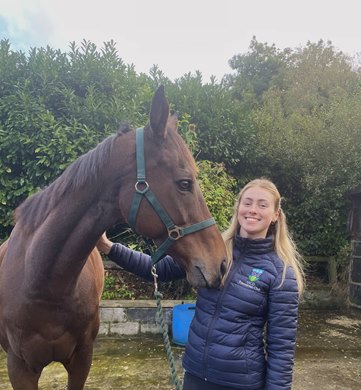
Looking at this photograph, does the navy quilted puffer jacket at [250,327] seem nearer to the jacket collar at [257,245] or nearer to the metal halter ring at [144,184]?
the jacket collar at [257,245]

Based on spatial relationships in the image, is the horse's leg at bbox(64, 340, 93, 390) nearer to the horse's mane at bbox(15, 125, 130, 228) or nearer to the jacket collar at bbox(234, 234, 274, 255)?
the horse's mane at bbox(15, 125, 130, 228)

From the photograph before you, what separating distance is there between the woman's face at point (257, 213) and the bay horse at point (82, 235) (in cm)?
25

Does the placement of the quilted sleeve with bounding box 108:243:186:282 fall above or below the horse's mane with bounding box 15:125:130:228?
below

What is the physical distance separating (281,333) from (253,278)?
0.26 metres

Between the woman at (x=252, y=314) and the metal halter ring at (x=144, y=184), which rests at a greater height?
the metal halter ring at (x=144, y=184)

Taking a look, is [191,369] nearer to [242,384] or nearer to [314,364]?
[242,384]

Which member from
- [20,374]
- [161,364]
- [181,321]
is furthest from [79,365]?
[181,321]

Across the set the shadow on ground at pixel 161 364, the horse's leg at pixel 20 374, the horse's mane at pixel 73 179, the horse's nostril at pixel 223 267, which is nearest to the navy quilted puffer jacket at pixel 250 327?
the horse's nostril at pixel 223 267

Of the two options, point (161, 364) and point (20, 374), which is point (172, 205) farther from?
point (161, 364)

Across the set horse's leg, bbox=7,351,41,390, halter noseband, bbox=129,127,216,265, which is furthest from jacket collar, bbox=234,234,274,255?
horse's leg, bbox=7,351,41,390

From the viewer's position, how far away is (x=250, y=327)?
1.71 m

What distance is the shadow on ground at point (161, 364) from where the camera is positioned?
3.62 meters

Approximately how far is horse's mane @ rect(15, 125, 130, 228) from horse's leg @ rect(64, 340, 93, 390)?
859mm

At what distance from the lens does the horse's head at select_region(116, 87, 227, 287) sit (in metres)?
1.64
